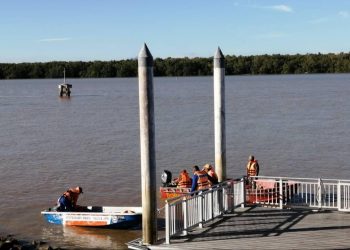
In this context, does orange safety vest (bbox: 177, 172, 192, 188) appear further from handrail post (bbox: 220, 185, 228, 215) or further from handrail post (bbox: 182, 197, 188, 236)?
handrail post (bbox: 182, 197, 188, 236)

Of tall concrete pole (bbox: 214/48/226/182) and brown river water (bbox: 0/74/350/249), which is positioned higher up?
tall concrete pole (bbox: 214/48/226/182)

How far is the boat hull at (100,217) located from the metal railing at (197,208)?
4004mm

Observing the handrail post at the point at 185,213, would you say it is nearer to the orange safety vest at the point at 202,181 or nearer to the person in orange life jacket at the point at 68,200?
the orange safety vest at the point at 202,181

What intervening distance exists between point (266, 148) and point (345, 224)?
2369 centimetres

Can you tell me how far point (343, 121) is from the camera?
173 feet

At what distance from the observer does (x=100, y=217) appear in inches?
762

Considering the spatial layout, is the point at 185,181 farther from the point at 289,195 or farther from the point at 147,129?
the point at 147,129

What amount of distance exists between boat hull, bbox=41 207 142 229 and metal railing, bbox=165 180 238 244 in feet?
13.1

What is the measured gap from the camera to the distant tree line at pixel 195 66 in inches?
6142

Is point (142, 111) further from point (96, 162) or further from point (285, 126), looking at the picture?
point (285, 126)

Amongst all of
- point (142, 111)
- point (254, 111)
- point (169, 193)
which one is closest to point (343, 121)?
point (254, 111)

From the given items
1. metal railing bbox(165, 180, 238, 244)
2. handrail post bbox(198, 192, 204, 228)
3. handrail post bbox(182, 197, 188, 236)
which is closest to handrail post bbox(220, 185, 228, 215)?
metal railing bbox(165, 180, 238, 244)

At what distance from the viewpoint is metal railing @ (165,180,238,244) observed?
13578mm

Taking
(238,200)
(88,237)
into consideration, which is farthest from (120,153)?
(238,200)
